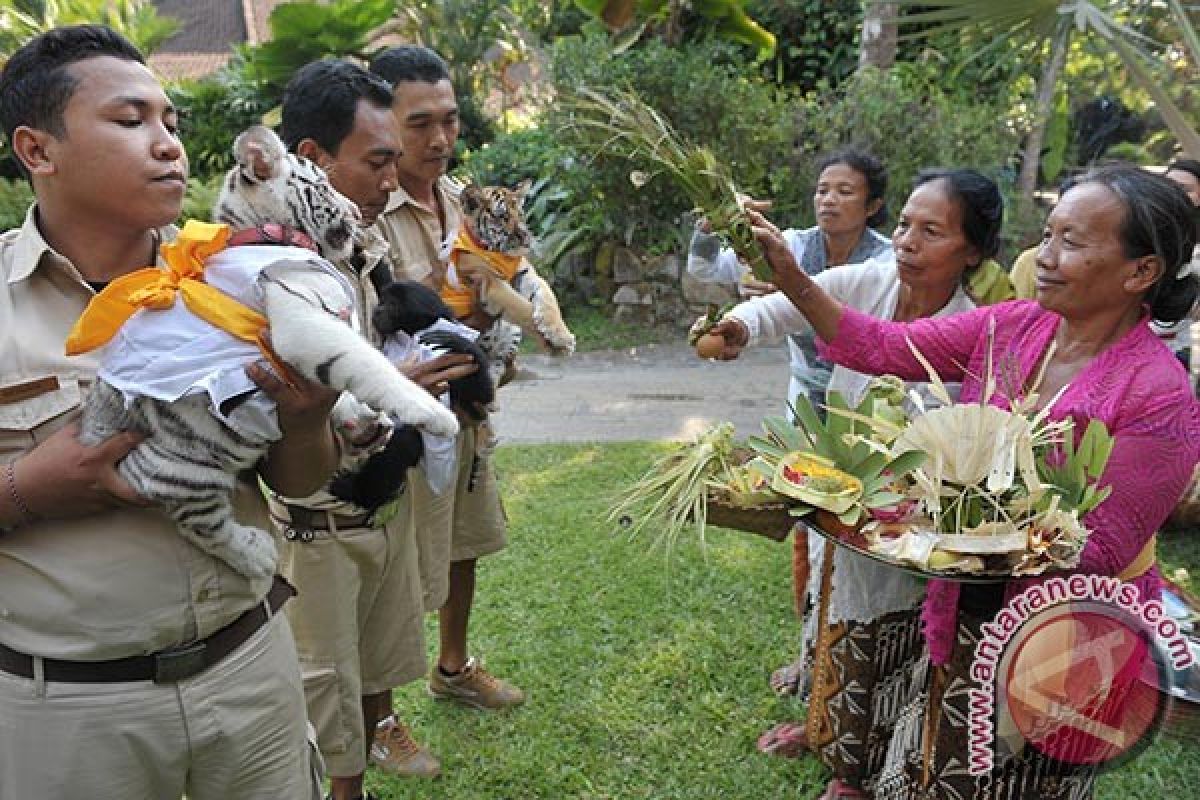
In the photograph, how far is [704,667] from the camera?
402 cm

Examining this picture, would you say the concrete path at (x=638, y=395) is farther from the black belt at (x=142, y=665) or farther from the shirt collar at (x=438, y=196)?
the black belt at (x=142, y=665)

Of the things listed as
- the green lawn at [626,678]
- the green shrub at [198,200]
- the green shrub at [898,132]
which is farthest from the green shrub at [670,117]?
the green lawn at [626,678]

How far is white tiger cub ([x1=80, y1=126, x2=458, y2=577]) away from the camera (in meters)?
1.60

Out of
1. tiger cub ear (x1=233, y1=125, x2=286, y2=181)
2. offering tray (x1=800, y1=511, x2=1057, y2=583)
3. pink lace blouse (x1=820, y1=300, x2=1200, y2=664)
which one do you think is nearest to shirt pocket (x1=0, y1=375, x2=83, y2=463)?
tiger cub ear (x1=233, y1=125, x2=286, y2=181)

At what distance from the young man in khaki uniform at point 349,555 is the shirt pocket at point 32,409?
770mm

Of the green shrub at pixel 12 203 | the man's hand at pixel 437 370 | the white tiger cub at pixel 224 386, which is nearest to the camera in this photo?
the white tiger cub at pixel 224 386

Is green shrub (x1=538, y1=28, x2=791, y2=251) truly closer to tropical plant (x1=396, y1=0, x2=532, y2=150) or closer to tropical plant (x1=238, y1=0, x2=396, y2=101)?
tropical plant (x1=238, y1=0, x2=396, y2=101)

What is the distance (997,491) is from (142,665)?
74.3 inches

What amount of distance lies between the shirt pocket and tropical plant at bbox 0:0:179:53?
10.4 meters

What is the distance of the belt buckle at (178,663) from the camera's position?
1.76 m

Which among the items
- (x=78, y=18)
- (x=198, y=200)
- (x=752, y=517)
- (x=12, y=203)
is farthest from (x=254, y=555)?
(x=78, y=18)

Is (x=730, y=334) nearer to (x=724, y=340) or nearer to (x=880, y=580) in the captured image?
(x=724, y=340)

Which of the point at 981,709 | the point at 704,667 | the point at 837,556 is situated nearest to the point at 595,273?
the point at 704,667

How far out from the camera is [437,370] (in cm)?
238
